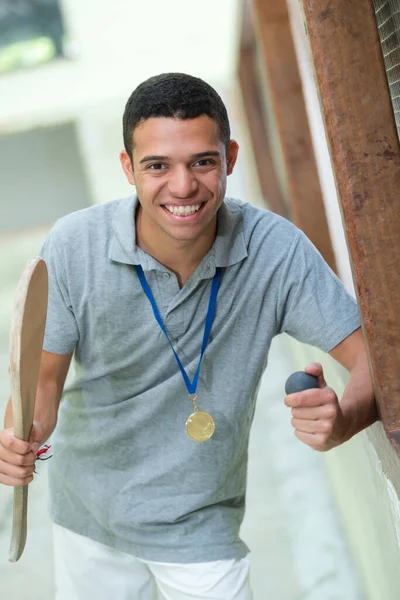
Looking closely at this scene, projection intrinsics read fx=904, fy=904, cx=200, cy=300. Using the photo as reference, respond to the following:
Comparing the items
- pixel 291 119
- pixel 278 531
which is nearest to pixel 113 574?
pixel 278 531

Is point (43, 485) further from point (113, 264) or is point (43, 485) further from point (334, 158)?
point (334, 158)

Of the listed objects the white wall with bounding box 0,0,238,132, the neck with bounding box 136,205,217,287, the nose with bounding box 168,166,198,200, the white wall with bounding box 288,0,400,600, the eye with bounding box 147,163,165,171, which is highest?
the white wall with bounding box 0,0,238,132

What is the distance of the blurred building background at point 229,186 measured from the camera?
10.4 feet

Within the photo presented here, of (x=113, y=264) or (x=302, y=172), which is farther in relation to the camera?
(x=302, y=172)

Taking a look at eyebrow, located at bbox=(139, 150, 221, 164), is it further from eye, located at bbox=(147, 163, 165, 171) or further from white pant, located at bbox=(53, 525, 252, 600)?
white pant, located at bbox=(53, 525, 252, 600)

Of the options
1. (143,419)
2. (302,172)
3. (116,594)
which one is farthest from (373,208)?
(302,172)

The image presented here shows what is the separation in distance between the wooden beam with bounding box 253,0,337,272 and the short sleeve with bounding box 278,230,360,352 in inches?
83.4

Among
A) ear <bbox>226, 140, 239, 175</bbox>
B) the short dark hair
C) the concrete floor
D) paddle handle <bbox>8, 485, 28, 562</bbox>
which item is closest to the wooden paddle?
paddle handle <bbox>8, 485, 28, 562</bbox>

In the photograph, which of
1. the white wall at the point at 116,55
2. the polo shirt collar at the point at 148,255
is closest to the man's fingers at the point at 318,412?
the polo shirt collar at the point at 148,255

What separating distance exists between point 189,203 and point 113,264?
252 mm

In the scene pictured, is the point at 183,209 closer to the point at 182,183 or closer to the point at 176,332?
the point at 182,183

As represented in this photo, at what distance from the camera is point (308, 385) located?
5.21ft

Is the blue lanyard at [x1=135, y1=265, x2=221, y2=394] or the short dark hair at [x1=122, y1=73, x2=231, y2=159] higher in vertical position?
the short dark hair at [x1=122, y1=73, x2=231, y2=159]

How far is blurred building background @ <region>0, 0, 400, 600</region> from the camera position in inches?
125
